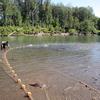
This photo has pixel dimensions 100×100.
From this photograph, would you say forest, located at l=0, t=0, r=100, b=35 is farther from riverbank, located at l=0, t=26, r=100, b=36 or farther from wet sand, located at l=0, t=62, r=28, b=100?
wet sand, located at l=0, t=62, r=28, b=100

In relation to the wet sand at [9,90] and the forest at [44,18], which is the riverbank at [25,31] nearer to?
the forest at [44,18]

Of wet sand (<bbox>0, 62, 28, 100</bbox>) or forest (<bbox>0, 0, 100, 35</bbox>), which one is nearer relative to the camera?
wet sand (<bbox>0, 62, 28, 100</bbox>)

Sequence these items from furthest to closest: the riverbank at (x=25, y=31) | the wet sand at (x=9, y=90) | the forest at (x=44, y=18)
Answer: the forest at (x=44, y=18) < the riverbank at (x=25, y=31) < the wet sand at (x=9, y=90)

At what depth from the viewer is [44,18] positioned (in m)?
117

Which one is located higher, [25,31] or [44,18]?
[44,18]

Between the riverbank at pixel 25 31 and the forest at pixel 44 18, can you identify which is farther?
the forest at pixel 44 18

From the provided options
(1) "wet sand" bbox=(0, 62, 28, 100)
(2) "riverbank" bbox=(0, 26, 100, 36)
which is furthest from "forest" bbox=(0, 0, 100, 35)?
(1) "wet sand" bbox=(0, 62, 28, 100)

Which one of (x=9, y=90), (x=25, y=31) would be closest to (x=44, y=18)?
(x=25, y=31)

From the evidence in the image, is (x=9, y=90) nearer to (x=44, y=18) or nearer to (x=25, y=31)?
(x=25, y=31)

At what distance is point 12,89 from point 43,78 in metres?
3.15

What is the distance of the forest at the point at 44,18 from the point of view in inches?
3751

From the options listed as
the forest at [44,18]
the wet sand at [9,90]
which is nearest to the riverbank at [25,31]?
the forest at [44,18]

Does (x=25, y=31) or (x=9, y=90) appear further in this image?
(x=25, y=31)

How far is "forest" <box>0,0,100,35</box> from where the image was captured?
95269mm
